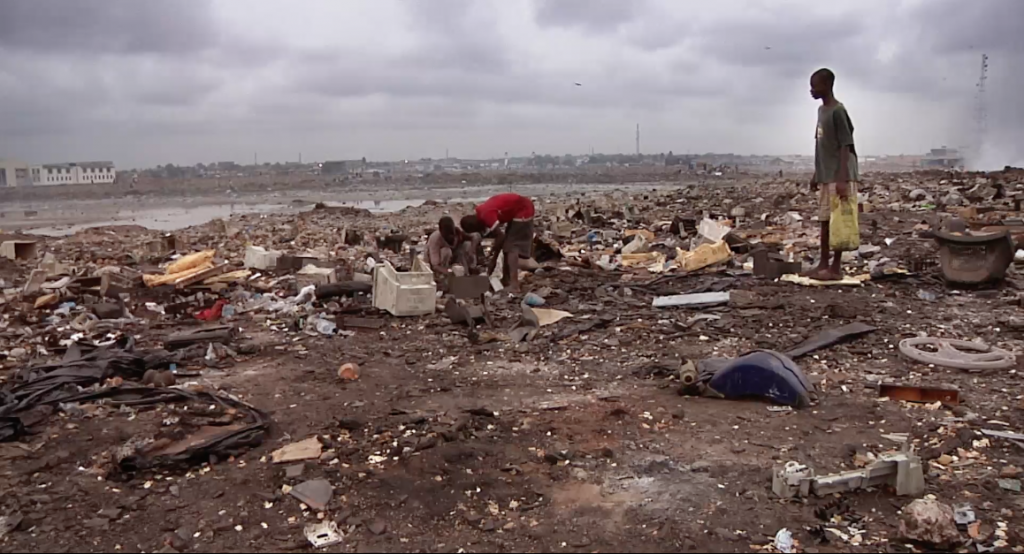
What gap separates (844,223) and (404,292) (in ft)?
13.4

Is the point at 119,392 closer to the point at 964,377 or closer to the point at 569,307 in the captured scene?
the point at 569,307

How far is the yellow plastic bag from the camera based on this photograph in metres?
7.31

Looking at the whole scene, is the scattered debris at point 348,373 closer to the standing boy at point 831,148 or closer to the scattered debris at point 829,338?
the scattered debris at point 829,338

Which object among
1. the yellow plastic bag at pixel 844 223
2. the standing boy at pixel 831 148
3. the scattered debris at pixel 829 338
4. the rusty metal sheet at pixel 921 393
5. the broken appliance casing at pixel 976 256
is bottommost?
the rusty metal sheet at pixel 921 393

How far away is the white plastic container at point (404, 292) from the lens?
275 inches

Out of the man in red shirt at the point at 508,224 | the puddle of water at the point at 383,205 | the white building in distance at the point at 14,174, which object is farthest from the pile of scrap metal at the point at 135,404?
the white building in distance at the point at 14,174

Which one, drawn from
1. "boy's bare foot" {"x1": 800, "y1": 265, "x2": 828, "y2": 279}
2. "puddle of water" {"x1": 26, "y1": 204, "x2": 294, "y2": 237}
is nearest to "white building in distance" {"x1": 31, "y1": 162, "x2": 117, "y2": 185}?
"puddle of water" {"x1": 26, "y1": 204, "x2": 294, "y2": 237}

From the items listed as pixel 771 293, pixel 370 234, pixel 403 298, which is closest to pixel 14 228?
pixel 370 234

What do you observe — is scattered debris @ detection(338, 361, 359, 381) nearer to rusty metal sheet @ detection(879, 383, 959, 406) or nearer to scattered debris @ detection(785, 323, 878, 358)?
scattered debris @ detection(785, 323, 878, 358)

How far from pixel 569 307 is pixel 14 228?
22390mm

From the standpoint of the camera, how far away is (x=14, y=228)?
925 inches

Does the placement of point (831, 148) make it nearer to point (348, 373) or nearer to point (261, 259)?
point (348, 373)

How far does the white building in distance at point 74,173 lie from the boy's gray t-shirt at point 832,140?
6275 cm

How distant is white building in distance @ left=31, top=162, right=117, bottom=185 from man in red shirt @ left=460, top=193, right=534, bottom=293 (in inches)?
2376
